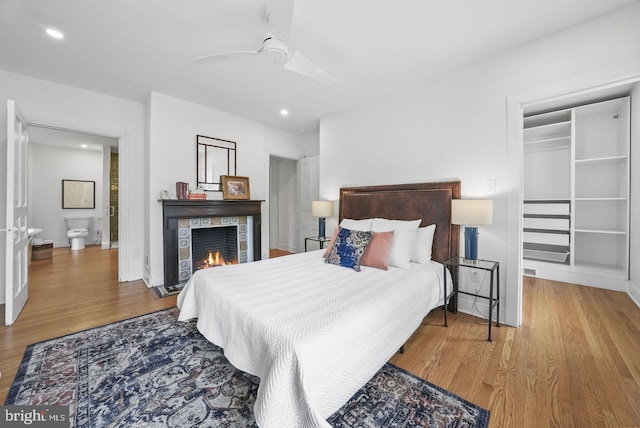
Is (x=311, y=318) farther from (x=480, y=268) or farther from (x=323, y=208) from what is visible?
(x=323, y=208)

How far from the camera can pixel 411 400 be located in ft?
4.89

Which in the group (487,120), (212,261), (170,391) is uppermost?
(487,120)

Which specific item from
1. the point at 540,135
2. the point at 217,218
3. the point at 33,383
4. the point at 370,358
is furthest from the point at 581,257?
the point at 33,383

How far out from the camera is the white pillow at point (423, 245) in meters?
2.66

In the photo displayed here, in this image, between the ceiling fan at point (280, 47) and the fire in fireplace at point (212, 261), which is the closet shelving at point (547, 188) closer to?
the ceiling fan at point (280, 47)

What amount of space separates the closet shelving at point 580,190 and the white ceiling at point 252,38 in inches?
84.0

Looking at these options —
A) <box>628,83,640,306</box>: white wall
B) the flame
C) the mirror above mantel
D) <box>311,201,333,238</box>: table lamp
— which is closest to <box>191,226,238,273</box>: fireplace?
the flame

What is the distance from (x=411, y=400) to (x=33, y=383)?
2.41 metres

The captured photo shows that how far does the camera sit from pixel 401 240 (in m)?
2.60

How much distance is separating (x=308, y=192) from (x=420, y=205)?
2710 millimetres

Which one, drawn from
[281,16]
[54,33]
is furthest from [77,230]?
[281,16]

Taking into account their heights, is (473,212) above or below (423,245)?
above

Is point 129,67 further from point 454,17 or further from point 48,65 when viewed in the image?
point 454,17

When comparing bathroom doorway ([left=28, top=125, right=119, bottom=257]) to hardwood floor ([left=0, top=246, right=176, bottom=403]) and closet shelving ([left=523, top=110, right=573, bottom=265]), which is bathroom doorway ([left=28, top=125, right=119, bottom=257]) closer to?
hardwood floor ([left=0, top=246, right=176, bottom=403])
